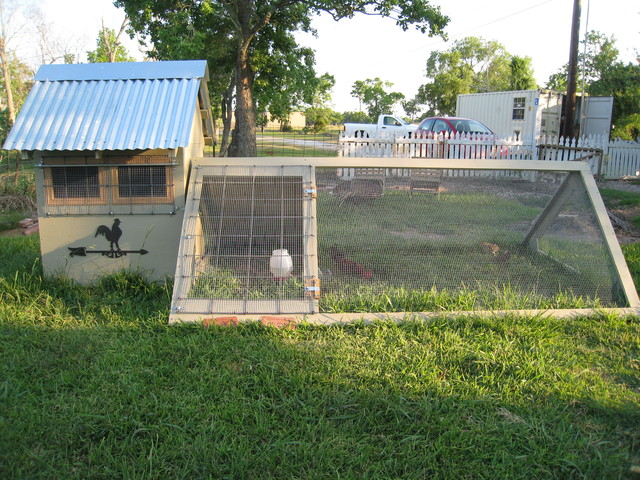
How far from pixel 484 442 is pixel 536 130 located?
746 inches

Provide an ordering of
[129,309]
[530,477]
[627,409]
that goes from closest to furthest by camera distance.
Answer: [530,477] < [627,409] < [129,309]

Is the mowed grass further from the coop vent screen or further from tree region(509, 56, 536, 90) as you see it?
tree region(509, 56, 536, 90)

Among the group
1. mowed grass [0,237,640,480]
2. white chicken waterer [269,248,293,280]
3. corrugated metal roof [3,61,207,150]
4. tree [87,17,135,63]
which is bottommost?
mowed grass [0,237,640,480]

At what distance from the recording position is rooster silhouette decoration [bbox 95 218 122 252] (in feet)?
16.2

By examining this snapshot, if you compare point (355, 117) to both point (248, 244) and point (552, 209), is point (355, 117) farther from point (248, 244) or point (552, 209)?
point (248, 244)

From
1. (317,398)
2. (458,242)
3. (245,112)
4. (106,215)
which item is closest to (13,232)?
(106,215)

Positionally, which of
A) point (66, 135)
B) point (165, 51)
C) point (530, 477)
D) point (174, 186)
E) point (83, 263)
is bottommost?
point (530, 477)

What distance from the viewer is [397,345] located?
12.5 feet

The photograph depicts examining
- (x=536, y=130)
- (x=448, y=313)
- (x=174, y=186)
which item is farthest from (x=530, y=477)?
(x=536, y=130)

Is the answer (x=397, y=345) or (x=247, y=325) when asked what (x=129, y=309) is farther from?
(x=397, y=345)

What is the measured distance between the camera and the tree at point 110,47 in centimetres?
2164

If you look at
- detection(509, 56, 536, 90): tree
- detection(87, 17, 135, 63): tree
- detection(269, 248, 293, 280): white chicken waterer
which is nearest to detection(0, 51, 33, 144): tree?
detection(87, 17, 135, 63): tree

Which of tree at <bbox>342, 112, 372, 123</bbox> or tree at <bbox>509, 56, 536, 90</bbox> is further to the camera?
tree at <bbox>342, 112, 372, 123</bbox>

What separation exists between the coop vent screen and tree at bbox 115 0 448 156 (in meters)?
8.34
